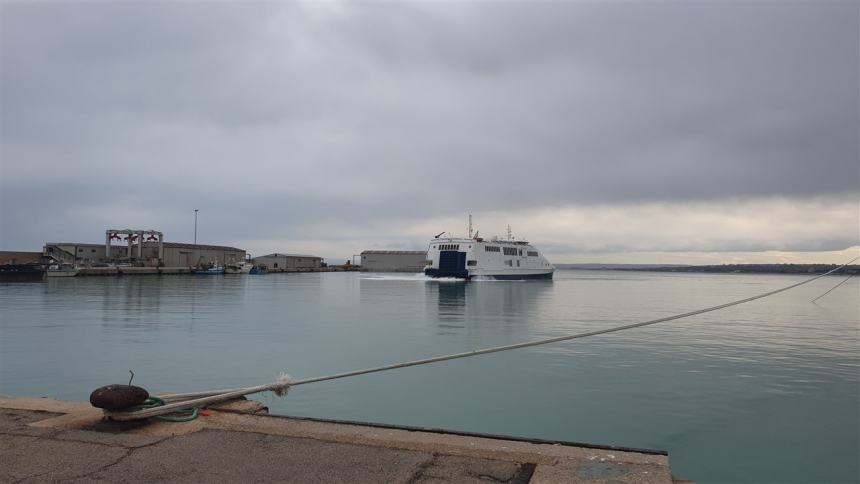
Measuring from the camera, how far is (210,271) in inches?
3632

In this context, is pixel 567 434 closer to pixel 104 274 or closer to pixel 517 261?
pixel 517 261

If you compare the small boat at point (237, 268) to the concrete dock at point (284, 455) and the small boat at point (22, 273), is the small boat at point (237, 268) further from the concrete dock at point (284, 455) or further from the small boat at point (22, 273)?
the concrete dock at point (284, 455)

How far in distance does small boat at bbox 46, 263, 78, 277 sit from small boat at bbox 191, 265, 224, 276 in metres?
20.8

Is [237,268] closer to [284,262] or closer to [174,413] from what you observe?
[284,262]

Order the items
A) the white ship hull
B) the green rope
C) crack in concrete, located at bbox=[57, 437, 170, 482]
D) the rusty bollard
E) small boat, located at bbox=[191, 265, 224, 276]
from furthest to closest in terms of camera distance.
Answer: small boat, located at bbox=[191, 265, 224, 276] → the white ship hull → the green rope → the rusty bollard → crack in concrete, located at bbox=[57, 437, 170, 482]

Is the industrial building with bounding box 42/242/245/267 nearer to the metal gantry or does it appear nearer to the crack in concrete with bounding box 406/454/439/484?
the metal gantry

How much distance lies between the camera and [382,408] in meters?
10.5

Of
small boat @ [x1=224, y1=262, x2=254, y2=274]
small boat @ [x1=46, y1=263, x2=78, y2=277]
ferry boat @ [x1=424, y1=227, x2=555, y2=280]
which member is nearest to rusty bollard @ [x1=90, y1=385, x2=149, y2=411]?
ferry boat @ [x1=424, y1=227, x2=555, y2=280]

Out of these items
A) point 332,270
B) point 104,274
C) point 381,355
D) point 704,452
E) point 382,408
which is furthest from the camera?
point 332,270

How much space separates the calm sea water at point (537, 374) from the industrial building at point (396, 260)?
113941mm

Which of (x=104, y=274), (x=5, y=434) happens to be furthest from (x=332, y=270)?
(x=5, y=434)

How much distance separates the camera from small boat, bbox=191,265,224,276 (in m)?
91.7

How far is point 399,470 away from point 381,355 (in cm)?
1213

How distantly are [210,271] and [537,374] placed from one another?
292 feet
